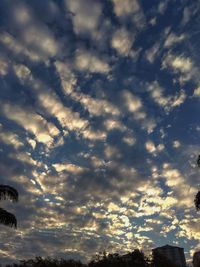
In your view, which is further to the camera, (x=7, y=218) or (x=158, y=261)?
(x=158, y=261)

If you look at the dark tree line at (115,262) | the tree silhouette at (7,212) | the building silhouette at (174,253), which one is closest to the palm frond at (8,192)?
the tree silhouette at (7,212)

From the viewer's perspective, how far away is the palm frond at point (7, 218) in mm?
22688

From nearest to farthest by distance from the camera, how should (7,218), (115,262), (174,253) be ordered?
1. (7,218)
2. (115,262)
3. (174,253)

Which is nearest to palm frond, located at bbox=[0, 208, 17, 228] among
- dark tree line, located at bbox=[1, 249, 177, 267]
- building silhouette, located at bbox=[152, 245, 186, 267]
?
dark tree line, located at bbox=[1, 249, 177, 267]

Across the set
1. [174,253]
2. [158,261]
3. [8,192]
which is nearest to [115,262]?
[158,261]

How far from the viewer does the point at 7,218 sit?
22.8 m

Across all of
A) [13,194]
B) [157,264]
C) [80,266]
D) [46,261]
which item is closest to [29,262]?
[46,261]

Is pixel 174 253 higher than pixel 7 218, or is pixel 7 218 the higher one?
pixel 174 253

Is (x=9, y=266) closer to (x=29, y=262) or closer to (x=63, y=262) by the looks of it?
(x=29, y=262)

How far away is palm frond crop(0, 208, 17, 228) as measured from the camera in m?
22.7

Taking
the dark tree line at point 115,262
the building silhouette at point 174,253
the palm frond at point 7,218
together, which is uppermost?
the building silhouette at point 174,253

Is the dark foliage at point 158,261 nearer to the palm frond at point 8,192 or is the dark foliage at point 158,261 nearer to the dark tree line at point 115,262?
the dark tree line at point 115,262

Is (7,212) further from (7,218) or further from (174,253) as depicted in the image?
(174,253)

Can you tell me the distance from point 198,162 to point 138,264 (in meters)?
54.0
